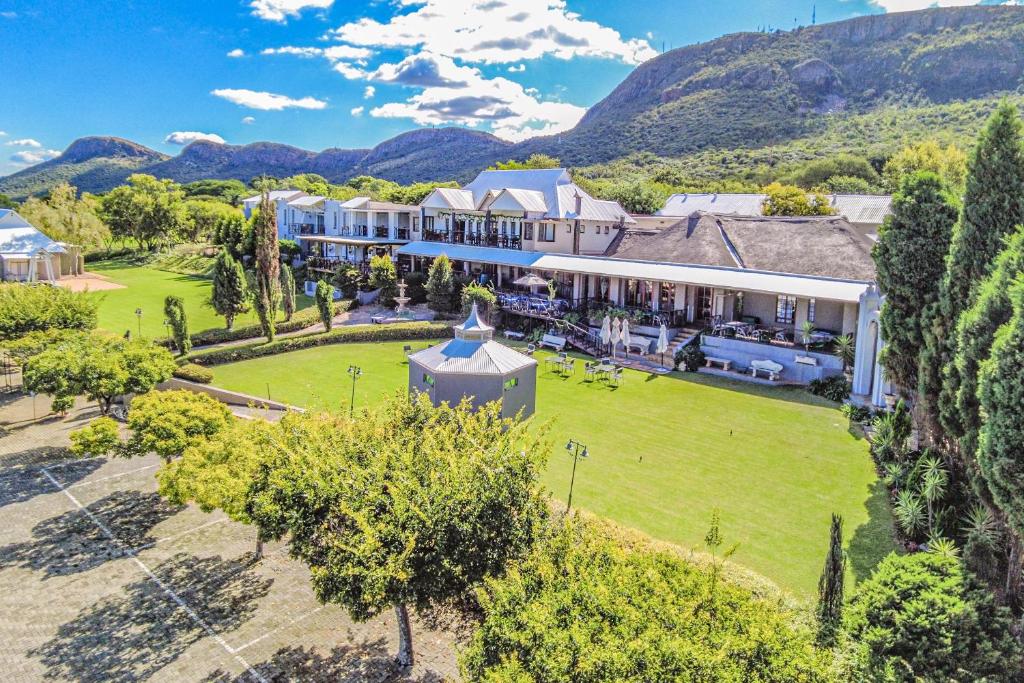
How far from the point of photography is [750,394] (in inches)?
847

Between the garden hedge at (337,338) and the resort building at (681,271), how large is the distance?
4.53 meters

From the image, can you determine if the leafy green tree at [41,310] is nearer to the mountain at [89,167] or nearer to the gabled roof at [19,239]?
the gabled roof at [19,239]

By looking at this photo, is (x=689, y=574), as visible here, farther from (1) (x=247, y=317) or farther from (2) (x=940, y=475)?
(1) (x=247, y=317)

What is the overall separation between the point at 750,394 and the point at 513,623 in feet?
54.0

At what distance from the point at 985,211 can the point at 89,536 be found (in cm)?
2025

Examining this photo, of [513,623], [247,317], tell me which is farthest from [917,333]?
[247,317]

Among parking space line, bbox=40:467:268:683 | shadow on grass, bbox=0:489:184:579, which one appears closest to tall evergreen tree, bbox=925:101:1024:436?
parking space line, bbox=40:467:268:683

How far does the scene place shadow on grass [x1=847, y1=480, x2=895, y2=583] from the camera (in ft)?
36.8

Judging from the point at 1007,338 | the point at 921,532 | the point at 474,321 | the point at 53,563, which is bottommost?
the point at 53,563

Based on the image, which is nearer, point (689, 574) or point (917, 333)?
point (689, 574)

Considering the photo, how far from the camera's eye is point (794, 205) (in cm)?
4622

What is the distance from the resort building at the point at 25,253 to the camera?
42500 millimetres

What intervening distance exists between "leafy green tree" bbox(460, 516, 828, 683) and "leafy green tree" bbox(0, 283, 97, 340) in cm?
2253

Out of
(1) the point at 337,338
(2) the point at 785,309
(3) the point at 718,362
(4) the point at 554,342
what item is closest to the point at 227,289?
(1) the point at 337,338
